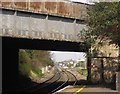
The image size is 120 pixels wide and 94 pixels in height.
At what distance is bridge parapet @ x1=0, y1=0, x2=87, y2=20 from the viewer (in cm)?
2589

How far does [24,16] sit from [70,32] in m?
5.11

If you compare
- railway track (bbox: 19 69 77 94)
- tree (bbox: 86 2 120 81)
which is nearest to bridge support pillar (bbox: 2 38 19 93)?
railway track (bbox: 19 69 77 94)

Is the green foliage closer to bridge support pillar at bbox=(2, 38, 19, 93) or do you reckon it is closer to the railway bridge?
the railway bridge

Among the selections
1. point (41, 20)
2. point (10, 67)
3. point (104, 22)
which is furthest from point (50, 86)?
point (104, 22)

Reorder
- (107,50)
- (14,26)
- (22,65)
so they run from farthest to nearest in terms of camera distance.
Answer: (22,65), (107,50), (14,26)

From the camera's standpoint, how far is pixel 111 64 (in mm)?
32406

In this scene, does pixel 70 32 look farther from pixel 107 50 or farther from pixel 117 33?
pixel 117 33

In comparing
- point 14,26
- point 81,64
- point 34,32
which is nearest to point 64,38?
point 34,32

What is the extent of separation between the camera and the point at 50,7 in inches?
1109

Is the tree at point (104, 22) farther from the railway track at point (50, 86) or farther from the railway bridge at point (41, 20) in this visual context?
the railway track at point (50, 86)

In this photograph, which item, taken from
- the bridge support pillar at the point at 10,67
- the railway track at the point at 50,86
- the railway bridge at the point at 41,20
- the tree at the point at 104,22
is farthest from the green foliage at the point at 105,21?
the bridge support pillar at the point at 10,67

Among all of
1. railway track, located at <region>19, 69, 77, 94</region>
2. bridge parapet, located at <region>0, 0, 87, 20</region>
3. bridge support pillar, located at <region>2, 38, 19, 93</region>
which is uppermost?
bridge parapet, located at <region>0, 0, 87, 20</region>

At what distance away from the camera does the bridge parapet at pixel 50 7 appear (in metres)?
25.9

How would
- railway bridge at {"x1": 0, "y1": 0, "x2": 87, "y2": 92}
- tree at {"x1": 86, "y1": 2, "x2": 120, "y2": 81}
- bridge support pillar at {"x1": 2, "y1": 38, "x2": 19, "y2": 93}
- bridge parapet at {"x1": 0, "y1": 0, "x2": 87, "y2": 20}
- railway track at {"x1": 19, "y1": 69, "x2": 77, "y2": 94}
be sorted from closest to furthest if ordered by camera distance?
tree at {"x1": 86, "y1": 2, "x2": 120, "y2": 81} → railway bridge at {"x1": 0, "y1": 0, "x2": 87, "y2": 92} → bridge parapet at {"x1": 0, "y1": 0, "x2": 87, "y2": 20} → railway track at {"x1": 19, "y1": 69, "x2": 77, "y2": 94} → bridge support pillar at {"x1": 2, "y1": 38, "x2": 19, "y2": 93}
